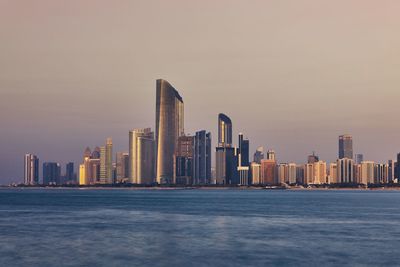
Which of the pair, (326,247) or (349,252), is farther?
(326,247)

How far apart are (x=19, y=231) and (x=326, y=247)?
4469cm

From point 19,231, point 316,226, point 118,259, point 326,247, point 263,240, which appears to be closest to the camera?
point 118,259

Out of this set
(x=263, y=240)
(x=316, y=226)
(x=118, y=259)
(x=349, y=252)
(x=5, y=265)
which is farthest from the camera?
(x=316, y=226)

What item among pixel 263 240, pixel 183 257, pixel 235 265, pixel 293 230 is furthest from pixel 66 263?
pixel 293 230

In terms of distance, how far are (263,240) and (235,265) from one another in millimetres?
20164

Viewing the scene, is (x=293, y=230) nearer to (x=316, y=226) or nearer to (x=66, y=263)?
(x=316, y=226)

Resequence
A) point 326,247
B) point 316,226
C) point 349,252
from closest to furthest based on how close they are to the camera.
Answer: point 349,252
point 326,247
point 316,226

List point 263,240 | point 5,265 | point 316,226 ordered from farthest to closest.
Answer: point 316,226 → point 263,240 → point 5,265

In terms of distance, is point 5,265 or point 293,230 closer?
point 5,265

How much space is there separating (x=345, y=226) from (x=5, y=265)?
6006 centimetres

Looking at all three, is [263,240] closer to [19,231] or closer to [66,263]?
[66,263]

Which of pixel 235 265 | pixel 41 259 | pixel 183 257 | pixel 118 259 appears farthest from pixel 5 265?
pixel 235 265

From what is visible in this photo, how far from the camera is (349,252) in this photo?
6819 centimetres

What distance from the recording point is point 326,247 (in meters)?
72.6
